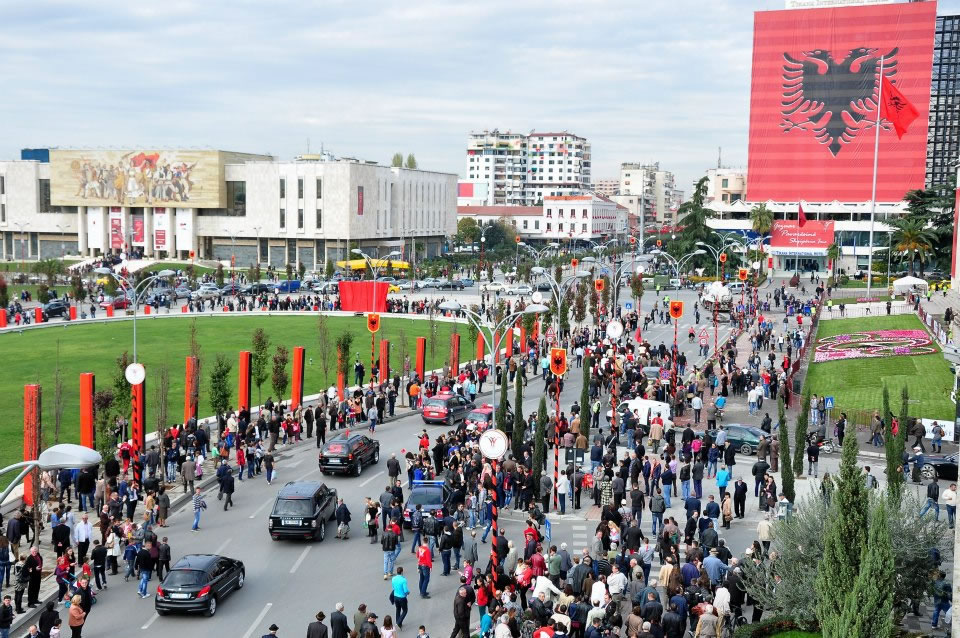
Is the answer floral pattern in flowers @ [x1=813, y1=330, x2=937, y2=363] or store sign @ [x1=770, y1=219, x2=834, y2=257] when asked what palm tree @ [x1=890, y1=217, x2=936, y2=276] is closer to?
store sign @ [x1=770, y1=219, x2=834, y2=257]

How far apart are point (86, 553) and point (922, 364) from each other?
39037mm

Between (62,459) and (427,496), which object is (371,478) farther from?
(62,459)

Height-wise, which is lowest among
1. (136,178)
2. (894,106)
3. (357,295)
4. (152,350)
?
(152,350)

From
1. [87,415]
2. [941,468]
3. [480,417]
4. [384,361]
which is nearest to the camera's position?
[87,415]

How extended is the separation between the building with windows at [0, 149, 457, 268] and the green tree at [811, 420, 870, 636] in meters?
105

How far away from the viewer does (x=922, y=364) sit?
1865 inches

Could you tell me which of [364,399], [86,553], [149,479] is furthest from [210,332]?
[86,553]

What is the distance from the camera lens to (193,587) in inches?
738

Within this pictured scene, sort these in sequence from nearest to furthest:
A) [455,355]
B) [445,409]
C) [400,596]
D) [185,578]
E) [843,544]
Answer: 1. [843,544]
2. [400,596]
3. [185,578]
4. [445,409]
5. [455,355]

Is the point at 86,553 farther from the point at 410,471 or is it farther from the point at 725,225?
the point at 725,225

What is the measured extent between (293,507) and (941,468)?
19.3m

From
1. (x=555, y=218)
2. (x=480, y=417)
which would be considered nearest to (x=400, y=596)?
(x=480, y=417)

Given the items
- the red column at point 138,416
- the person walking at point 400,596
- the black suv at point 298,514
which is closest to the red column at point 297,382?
the red column at point 138,416

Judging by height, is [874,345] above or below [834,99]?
below
